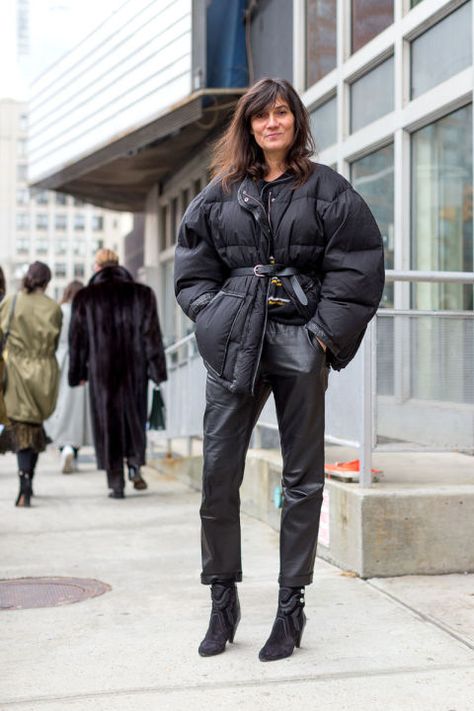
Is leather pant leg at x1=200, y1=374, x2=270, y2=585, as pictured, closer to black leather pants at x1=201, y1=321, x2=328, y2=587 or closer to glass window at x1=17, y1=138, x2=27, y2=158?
black leather pants at x1=201, y1=321, x2=328, y2=587

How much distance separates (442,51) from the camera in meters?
7.59

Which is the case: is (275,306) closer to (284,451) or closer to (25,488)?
(284,451)

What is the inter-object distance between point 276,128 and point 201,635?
6.10 ft

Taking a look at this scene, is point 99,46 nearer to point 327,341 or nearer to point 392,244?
point 392,244

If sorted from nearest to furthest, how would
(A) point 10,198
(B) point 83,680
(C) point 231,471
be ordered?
(B) point 83,680 → (C) point 231,471 → (A) point 10,198

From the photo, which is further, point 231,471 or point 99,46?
point 99,46

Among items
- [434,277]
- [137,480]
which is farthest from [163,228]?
[434,277]

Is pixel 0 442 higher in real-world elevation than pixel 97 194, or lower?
lower

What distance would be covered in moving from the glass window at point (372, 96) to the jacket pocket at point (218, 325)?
5.25 metres

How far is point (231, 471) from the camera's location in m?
3.77

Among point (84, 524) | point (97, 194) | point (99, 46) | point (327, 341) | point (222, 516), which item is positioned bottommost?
point (84, 524)

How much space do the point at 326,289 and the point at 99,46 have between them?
11.8 meters

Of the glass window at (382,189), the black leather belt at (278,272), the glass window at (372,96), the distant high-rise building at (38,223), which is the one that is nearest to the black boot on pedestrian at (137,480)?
the glass window at (382,189)

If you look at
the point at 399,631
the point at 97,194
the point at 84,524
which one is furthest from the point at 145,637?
the point at 97,194
